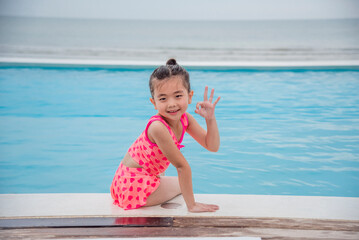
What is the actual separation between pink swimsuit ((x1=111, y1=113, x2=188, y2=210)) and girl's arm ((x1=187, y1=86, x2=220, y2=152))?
0.57 feet

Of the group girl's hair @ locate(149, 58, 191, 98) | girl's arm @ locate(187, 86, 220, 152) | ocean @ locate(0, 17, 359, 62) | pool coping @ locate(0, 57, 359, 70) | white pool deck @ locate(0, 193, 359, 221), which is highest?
ocean @ locate(0, 17, 359, 62)

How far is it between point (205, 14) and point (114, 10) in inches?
581

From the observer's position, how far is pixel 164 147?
86.5 inches

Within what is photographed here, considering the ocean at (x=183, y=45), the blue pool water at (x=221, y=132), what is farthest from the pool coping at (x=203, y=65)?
the ocean at (x=183, y=45)

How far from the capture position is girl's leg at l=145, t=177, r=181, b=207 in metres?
2.33

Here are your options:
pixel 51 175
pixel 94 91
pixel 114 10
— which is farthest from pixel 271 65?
pixel 114 10

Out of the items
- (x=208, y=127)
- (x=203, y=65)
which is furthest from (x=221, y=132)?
(x=203, y=65)

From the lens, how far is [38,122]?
550 centimetres

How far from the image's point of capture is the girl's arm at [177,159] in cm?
219

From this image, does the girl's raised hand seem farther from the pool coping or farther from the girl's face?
the pool coping

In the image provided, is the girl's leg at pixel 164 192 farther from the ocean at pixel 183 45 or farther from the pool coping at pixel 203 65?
the ocean at pixel 183 45

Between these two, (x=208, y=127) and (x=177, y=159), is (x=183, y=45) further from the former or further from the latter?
(x=177, y=159)

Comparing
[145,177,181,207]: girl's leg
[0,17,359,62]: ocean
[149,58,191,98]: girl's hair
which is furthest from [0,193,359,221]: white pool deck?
[0,17,359,62]: ocean

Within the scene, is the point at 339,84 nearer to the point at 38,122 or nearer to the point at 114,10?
the point at 38,122
